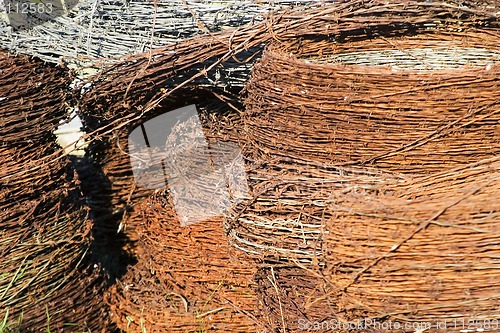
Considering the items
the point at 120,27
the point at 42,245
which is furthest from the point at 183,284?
the point at 120,27

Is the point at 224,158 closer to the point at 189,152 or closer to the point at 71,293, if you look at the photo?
the point at 189,152

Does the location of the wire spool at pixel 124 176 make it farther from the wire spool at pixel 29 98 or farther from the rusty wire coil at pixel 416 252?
the rusty wire coil at pixel 416 252

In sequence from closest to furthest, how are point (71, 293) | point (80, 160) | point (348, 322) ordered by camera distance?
point (348, 322) < point (71, 293) < point (80, 160)

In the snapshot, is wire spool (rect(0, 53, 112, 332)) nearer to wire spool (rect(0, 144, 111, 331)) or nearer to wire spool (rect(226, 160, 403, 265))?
wire spool (rect(0, 144, 111, 331))

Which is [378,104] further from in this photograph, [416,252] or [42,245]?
[42,245]

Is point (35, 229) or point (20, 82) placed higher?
point (20, 82)

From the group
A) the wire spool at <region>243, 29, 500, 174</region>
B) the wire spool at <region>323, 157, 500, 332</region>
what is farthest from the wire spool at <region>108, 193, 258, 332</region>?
the wire spool at <region>323, 157, 500, 332</region>

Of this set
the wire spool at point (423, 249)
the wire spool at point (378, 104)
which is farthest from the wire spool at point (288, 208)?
the wire spool at point (423, 249)

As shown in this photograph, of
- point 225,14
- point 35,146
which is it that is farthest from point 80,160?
point 225,14
